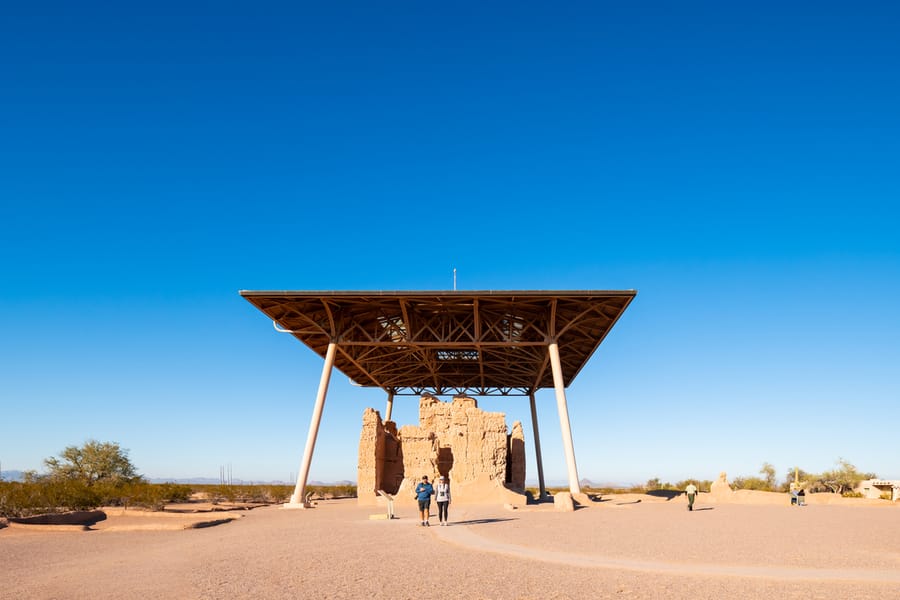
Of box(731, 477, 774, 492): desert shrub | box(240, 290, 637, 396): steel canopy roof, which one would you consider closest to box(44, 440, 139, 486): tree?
box(240, 290, 637, 396): steel canopy roof

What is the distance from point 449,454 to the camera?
36.2 metres

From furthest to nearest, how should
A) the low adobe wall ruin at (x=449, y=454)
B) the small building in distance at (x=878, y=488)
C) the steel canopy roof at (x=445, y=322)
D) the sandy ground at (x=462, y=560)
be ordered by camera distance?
the small building in distance at (x=878, y=488), the steel canopy roof at (x=445, y=322), the low adobe wall ruin at (x=449, y=454), the sandy ground at (x=462, y=560)

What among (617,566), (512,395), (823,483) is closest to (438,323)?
(512,395)

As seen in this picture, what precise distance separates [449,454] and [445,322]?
7615 mm

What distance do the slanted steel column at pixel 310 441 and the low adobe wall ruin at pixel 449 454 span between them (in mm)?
2390

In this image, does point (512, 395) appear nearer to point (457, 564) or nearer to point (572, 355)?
point (572, 355)

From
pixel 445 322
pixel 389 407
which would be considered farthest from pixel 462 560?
pixel 389 407

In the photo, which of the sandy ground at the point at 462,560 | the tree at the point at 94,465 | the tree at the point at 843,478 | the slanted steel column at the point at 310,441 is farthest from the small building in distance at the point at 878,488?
the tree at the point at 94,465

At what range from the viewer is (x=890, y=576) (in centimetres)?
926

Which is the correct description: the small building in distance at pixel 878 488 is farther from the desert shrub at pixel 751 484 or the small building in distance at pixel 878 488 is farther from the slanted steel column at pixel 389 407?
the slanted steel column at pixel 389 407

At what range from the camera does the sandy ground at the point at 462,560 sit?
27.8 ft

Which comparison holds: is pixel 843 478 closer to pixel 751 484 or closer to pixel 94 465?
pixel 751 484

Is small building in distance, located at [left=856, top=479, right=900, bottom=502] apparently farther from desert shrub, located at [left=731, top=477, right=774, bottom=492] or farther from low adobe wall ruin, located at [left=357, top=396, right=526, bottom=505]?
low adobe wall ruin, located at [left=357, top=396, right=526, bottom=505]

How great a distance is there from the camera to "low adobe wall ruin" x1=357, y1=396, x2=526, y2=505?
28.7 meters
